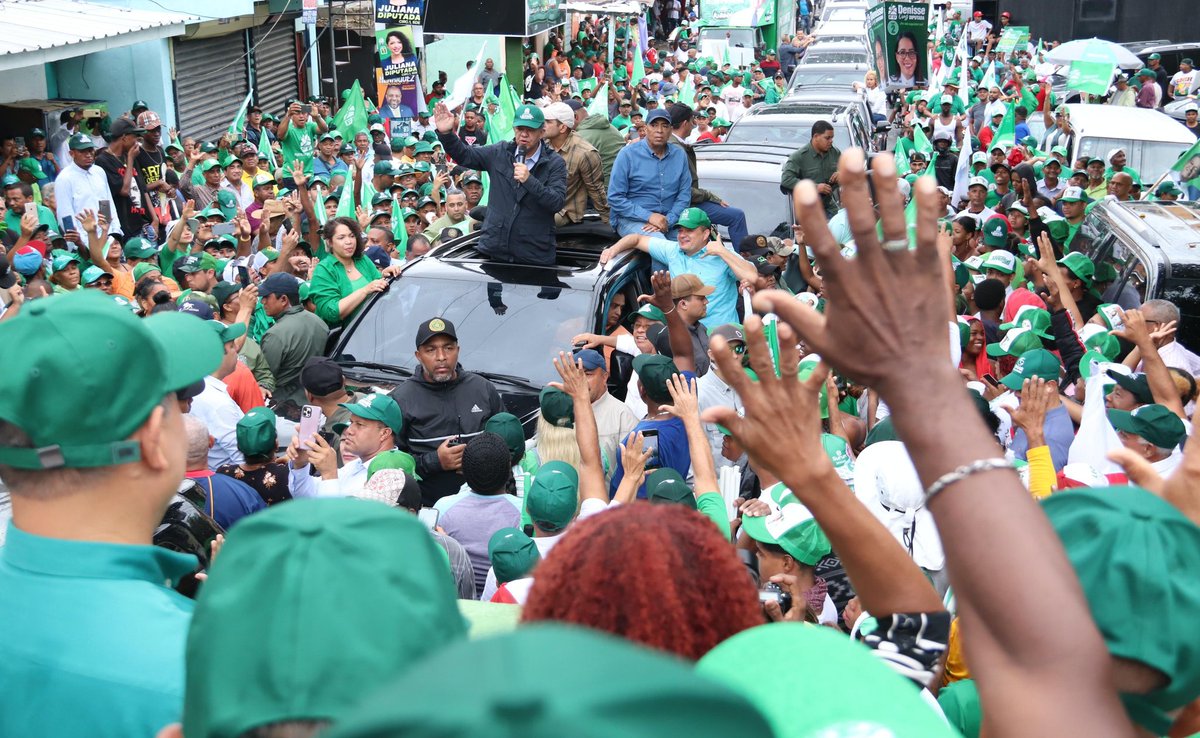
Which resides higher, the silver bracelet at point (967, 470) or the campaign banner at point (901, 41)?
the campaign banner at point (901, 41)

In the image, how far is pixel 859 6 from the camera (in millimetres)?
36969

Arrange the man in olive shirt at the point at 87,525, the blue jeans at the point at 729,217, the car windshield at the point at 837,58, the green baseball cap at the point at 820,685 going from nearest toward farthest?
the green baseball cap at the point at 820,685, the man in olive shirt at the point at 87,525, the blue jeans at the point at 729,217, the car windshield at the point at 837,58

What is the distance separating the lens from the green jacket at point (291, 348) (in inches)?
282

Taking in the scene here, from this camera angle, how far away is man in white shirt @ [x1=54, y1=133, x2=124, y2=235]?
412 inches

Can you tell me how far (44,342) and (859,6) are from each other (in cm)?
3779

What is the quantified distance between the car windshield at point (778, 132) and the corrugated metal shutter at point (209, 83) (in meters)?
8.39

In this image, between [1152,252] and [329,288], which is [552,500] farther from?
[1152,252]

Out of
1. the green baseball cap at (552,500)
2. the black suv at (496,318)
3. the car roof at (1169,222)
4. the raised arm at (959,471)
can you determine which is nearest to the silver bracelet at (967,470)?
the raised arm at (959,471)

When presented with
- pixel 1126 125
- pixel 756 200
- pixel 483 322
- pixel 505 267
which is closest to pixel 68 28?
pixel 505 267

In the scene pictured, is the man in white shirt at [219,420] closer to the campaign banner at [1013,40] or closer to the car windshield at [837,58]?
the car windshield at [837,58]

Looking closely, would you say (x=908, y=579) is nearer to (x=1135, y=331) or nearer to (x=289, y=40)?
(x=1135, y=331)

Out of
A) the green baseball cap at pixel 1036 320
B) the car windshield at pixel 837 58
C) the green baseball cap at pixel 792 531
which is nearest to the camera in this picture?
the green baseball cap at pixel 792 531

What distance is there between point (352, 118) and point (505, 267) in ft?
30.3

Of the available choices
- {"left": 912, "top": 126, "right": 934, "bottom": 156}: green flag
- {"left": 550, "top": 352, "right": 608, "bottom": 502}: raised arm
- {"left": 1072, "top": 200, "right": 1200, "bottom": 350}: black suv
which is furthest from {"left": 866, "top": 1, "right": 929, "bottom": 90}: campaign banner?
→ {"left": 550, "top": 352, "right": 608, "bottom": 502}: raised arm
